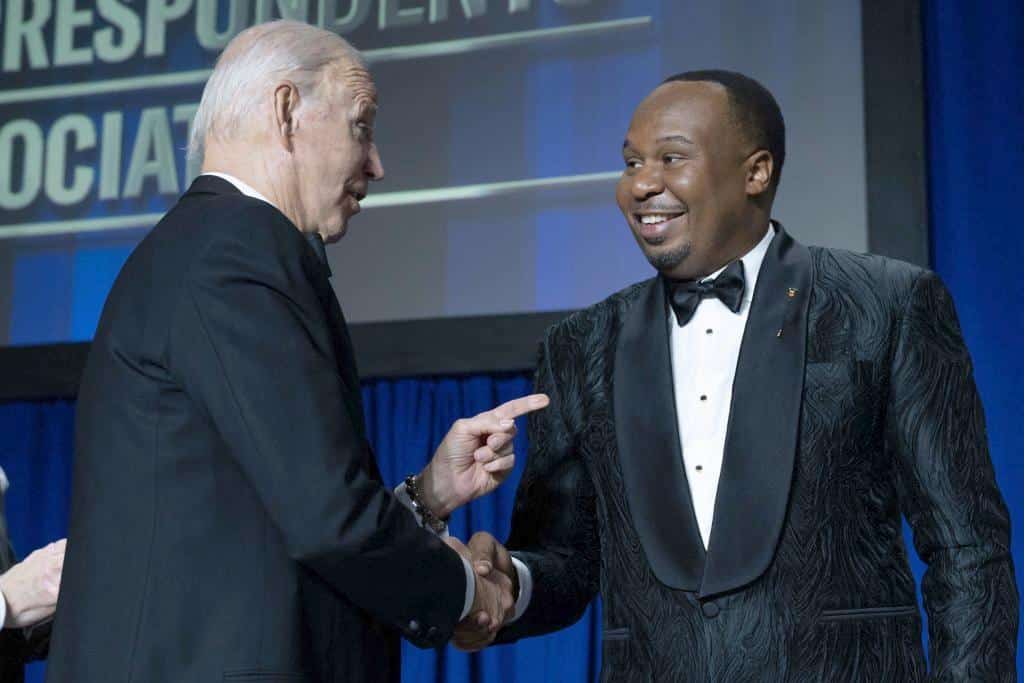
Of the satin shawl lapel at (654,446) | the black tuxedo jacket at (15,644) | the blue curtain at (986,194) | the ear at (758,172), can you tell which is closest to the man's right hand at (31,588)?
the black tuxedo jacket at (15,644)

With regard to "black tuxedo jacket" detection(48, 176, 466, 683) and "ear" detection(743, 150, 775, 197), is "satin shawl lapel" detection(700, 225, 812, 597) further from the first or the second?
"black tuxedo jacket" detection(48, 176, 466, 683)

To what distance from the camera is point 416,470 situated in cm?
426

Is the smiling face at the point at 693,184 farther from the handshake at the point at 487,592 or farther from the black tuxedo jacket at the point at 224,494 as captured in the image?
the black tuxedo jacket at the point at 224,494

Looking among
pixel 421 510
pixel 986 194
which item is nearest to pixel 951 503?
pixel 421 510

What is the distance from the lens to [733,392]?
6.38ft

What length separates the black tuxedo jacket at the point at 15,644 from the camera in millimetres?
2371

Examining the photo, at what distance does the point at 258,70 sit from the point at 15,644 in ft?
3.62

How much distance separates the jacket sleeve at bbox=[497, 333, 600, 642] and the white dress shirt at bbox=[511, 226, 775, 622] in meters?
0.06

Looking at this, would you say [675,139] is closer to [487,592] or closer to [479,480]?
[479,480]

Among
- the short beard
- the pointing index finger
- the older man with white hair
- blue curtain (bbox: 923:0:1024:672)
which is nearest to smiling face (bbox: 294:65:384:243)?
the older man with white hair

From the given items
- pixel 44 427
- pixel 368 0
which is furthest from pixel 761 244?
pixel 44 427

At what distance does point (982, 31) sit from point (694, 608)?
2374 mm

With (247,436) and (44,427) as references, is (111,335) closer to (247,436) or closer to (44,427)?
(247,436)

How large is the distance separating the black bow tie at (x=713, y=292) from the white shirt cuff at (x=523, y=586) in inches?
16.4
